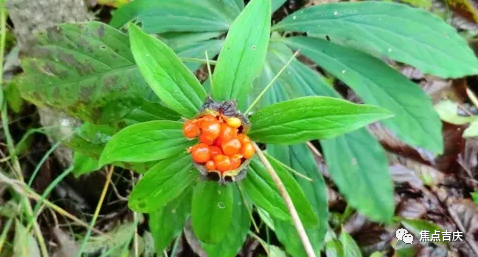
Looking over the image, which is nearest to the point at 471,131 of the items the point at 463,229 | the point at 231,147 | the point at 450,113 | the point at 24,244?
the point at 450,113

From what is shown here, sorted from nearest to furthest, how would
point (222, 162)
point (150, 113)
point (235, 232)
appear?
1. point (222, 162)
2. point (150, 113)
3. point (235, 232)

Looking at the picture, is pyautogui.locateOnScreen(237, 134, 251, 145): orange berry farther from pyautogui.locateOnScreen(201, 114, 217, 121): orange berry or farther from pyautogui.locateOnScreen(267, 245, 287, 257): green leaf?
pyautogui.locateOnScreen(267, 245, 287, 257): green leaf

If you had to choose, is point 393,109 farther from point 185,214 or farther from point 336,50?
point 185,214

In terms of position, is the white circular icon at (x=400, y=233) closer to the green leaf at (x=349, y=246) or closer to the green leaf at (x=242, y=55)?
the green leaf at (x=349, y=246)

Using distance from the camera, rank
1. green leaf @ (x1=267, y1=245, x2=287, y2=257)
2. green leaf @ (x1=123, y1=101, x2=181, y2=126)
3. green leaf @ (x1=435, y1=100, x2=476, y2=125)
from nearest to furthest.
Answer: green leaf @ (x1=123, y1=101, x2=181, y2=126) → green leaf @ (x1=267, y1=245, x2=287, y2=257) → green leaf @ (x1=435, y1=100, x2=476, y2=125)

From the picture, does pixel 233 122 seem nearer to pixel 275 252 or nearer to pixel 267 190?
pixel 267 190

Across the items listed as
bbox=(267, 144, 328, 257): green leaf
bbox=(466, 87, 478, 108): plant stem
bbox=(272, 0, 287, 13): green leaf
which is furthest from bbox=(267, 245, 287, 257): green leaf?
bbox=(466, 87, 478, 108): plant stem

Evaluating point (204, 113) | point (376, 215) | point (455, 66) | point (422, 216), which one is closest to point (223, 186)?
point (204, 113)
